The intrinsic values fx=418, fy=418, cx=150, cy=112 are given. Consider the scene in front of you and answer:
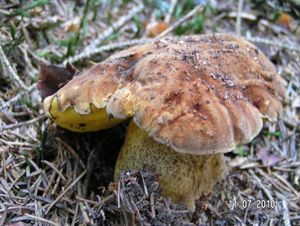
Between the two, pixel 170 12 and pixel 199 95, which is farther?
pixel 170 12

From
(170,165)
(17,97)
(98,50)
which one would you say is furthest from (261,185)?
(17,97)

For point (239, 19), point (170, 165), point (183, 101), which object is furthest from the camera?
point (239, 19)

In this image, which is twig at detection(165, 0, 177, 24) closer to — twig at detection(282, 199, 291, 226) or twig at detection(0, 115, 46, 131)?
twig at detection(0, 115, 46, 131)

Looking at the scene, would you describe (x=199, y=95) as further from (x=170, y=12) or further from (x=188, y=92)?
(x=170, y=12)

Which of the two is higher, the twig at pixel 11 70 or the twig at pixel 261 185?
the twig at pixel 11 70

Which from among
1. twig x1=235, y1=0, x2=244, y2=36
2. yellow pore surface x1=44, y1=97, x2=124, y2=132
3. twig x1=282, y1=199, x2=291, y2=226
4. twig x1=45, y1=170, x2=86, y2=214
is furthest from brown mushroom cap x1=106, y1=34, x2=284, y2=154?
twig x1=235, y1=0, x2=244, y2=36

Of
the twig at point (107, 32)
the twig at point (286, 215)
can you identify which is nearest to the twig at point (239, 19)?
the twig at point (107, 32)

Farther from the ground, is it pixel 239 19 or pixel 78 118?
pixel 78 118

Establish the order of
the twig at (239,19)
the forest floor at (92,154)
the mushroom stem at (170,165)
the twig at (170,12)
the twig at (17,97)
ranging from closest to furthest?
the forest floor at (92,154) → the mushroom stem at (170,165) → the twig at (17,97) → the twig at (239,19) → the twig at (170,12)
